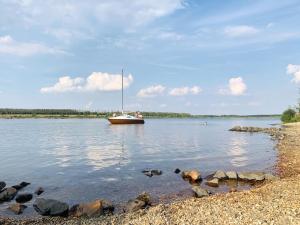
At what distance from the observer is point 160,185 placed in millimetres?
24219

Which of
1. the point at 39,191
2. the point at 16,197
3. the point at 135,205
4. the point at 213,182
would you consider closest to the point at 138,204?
the point at 135,205

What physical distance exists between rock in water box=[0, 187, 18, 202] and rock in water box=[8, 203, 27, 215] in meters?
2.01

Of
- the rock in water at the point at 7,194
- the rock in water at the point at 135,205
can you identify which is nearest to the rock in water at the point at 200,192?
the rock in water at the point at 135,205

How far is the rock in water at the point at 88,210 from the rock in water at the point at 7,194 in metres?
5.48

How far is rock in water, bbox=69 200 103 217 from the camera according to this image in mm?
16578

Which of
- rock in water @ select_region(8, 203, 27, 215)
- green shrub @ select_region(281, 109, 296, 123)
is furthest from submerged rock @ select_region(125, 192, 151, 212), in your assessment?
green shrub @ select_region(281, 109, 296, 123)

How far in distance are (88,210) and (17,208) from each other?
13.7 ft

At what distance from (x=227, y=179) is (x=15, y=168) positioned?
1947 centimetres

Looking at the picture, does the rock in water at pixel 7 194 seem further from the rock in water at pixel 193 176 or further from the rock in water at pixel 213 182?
the rock in water at pixel 213 182

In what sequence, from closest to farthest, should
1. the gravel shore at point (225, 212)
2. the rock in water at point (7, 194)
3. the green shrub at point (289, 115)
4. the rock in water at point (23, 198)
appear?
1. the gravel shore at point (225, 212)
2. the rock in water at point (23, 198)
3. the rock in water at point (7, 194)
4. the green shrub at point (289, 115)

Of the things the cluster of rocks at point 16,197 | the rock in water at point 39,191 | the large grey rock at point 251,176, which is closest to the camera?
the cluster of rocks at point 16,197

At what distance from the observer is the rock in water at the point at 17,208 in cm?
1786

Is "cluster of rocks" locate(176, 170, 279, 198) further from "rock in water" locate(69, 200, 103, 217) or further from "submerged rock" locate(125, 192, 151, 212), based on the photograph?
"rock in water" locate(69, 200, 103, 217)

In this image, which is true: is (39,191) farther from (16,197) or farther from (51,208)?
(51,208)
